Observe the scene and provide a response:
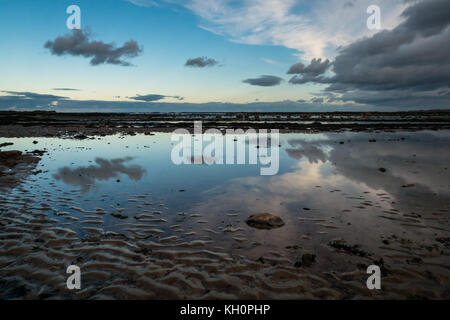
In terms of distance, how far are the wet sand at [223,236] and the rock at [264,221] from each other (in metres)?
0.19

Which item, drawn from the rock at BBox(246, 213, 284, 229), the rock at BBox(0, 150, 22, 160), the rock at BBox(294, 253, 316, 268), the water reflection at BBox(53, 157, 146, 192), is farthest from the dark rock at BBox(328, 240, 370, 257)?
the rock at BBox(0, 150, 22, 160)

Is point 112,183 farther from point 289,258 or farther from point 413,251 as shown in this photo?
point 413,251

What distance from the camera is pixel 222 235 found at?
6.46 m

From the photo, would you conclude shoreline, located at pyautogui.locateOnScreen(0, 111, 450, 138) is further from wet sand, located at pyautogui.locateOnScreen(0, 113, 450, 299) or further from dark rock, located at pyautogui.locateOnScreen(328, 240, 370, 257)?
dark rock, located at pyautogui.locateOnScreen(328, 240, 370, 257)

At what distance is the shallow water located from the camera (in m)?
4.56

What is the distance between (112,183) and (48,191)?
2.34 m

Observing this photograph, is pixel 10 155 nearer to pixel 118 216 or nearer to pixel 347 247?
pixel 118 216

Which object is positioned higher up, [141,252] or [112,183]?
[112,183]

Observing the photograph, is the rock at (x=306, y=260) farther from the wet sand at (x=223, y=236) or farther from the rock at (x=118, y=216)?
the rock at (x=118, y=216)

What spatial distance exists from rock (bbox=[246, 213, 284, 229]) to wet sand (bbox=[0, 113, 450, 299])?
0.19 meters

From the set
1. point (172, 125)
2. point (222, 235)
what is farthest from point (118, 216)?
point (172, 125)

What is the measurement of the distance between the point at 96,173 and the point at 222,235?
30.4 ft
